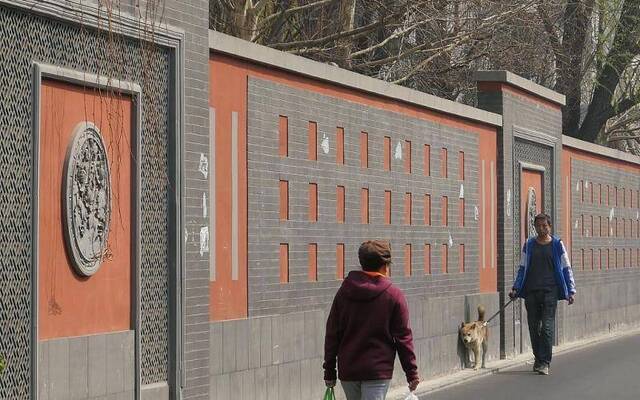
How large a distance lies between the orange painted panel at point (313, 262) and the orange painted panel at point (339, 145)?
1.06 m

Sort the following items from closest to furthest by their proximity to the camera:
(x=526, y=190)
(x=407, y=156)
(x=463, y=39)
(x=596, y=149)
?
(x=407, y=156) < (x=463, y=39) < (x=526, y=190) < (x=596, y=149)

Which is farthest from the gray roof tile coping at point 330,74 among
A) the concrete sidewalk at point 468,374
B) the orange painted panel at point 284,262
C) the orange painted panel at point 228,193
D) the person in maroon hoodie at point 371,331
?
the person in maroon hoodie at point 371,331

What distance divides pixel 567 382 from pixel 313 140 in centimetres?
433

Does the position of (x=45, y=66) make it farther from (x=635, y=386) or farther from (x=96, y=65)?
(x=635, y=386)

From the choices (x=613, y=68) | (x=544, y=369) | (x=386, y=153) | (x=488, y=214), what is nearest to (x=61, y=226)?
(x=386, y=153)

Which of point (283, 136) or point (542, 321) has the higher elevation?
point (283, 136)

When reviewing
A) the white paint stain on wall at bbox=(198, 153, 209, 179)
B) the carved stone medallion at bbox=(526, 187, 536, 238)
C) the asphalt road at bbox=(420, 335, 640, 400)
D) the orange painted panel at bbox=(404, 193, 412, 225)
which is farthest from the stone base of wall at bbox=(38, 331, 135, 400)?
the carved stone medallion at bbox=(526, 187, 536, 238)

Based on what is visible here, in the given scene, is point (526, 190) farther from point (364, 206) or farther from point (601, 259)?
point (364, 206)

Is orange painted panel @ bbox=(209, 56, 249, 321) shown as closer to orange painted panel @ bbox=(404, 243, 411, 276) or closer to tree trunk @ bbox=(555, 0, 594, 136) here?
orange painted panel @ bbox=(404, 243, 411, 276)

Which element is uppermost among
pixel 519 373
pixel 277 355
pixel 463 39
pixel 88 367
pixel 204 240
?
pixel 463 39

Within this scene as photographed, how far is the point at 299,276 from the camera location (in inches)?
631

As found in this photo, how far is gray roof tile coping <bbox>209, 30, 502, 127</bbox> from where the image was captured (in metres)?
14.4

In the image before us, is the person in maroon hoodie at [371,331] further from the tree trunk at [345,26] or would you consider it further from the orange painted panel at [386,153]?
the tree trunk at [345,26]

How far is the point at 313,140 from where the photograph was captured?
54.0 feet
